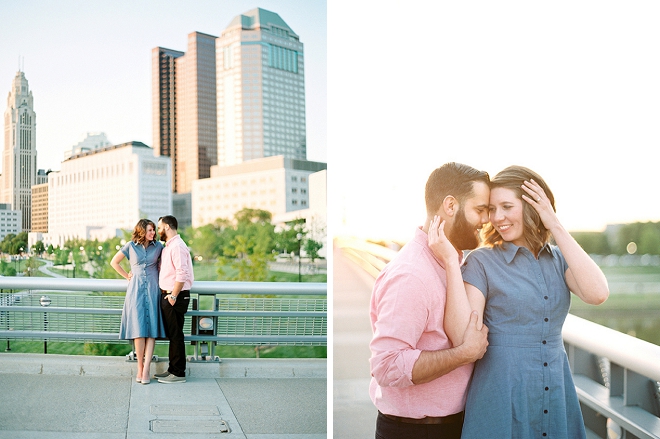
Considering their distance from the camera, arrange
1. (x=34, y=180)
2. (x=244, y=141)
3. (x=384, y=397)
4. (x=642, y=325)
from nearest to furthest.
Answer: (x=642, y=325)
(x=384, y=397)
(x=34, y=180)
(x=244, y=141)

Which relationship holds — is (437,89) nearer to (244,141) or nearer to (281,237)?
(281,237)

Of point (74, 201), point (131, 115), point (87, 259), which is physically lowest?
point (87, 259)

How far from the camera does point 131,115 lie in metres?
35.0

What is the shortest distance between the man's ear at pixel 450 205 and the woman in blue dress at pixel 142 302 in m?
3.41

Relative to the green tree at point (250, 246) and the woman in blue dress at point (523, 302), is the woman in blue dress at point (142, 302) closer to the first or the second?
the woman in blue dress at point (523, 302)

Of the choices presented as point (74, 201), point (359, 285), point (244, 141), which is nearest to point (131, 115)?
point (74, 201)

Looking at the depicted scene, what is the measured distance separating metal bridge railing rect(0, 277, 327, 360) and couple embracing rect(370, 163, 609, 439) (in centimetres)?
321

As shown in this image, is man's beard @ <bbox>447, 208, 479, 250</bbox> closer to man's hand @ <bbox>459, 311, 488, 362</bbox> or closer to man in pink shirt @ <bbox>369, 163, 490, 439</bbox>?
man in pink shirt @ <bbox>369, 163, 490, 439</bbox>

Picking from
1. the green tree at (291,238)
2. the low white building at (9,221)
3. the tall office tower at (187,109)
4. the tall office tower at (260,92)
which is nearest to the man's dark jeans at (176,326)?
the low white building at (9,221)

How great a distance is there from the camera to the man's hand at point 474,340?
168 cm

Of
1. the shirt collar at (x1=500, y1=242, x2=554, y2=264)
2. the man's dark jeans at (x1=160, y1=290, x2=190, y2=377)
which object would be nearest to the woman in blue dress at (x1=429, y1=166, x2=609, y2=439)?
the shirt collar at (x1=500, y1=242, x2=554, y2=264)

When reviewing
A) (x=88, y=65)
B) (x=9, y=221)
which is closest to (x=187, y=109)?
(x=88, y=65)

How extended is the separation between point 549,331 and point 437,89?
31.7 inches

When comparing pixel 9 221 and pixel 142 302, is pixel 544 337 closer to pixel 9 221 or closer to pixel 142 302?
pixel 142 302
